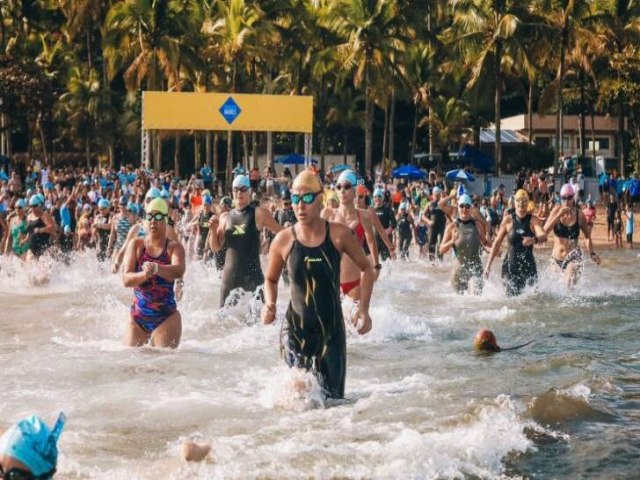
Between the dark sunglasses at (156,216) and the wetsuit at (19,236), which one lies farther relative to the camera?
the wetsuit at (19,236)

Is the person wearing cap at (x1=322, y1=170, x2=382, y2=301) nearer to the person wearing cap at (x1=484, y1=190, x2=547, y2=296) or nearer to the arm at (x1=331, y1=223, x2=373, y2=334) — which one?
the person wearing cap at (x1=484, y1=190, x2=547, y2=296)

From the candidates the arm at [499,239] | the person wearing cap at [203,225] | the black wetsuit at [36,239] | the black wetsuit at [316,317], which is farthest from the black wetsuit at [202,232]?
the black wetsuit at [316,317]

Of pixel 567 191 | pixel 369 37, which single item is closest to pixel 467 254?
pixel 567 191

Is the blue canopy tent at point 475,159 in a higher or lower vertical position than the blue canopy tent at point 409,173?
higher

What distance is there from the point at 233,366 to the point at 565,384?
2.89 metres

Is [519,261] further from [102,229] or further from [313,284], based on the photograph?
[102,229]

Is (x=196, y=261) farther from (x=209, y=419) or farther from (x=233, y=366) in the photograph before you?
(x=209, y=419)

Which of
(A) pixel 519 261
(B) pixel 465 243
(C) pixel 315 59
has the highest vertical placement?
(C) pixel 315 59

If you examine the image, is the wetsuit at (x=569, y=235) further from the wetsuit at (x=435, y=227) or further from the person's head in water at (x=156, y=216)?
the wetsuit at (x=435, y=227)

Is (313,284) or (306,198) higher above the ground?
(306,198)

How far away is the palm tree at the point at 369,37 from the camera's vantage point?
41188 mm

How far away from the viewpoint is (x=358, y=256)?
7.07m

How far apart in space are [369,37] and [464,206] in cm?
2827

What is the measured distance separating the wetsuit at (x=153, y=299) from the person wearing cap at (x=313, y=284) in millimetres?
1779
